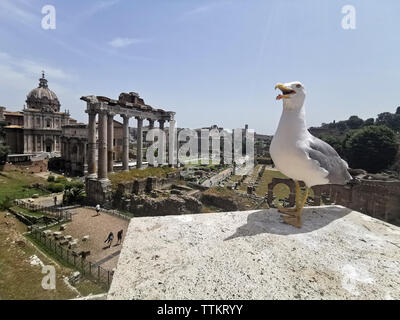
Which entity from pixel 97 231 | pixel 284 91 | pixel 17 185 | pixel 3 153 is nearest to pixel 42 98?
pixel 3 153

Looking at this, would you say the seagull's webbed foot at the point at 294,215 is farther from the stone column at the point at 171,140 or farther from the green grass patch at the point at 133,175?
the stone column at the point at 171,140

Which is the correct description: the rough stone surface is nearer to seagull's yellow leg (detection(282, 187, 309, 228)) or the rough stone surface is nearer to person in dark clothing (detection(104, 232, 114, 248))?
seagull's yellow leg (detection(282, 187, 309, 228))

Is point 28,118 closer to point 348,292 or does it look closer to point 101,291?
point 101,291

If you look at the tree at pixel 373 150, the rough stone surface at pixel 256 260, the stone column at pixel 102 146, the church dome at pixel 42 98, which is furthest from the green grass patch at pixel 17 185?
the tree at pixel 373 150

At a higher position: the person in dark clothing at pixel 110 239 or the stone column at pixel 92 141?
the stone column at pixel 92 141

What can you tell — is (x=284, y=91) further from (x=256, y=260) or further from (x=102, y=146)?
(x=102, y=146)

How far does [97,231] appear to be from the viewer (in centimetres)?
1345

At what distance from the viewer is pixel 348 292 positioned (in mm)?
1913

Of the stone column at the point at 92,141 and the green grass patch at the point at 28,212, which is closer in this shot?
the green grass patch at the point at 28,212

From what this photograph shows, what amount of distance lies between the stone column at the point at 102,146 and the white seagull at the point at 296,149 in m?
18.0

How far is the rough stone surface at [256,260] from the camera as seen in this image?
195cm

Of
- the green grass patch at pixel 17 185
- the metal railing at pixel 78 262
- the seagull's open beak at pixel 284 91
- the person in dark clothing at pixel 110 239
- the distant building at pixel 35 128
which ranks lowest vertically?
the metal railing at pixel 78 262

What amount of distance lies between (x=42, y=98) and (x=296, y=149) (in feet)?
227
